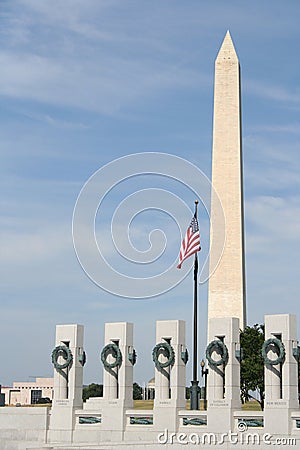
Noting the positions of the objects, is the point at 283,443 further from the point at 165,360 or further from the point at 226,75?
the point at 226,75

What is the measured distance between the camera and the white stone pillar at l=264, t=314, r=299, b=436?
1369 inches

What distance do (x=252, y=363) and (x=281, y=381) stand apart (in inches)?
774

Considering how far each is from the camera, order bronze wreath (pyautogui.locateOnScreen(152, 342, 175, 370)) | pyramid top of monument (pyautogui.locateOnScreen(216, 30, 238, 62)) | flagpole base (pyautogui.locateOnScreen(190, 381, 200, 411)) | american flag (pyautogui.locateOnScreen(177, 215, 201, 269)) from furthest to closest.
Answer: pyramid top of monument (pyautogui.locateOnScreen(216, 30, 238, 62))
american flag (pyautogui.locateOnScreen(177, 215, 201, 269))
flagpole base (pyautogui.locateOnScreen(190, 381, 200, 411))
bronze wreath (pyautogui.locateOnScreen(152, 342, 175, 370))

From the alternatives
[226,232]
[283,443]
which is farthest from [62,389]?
[226,232]

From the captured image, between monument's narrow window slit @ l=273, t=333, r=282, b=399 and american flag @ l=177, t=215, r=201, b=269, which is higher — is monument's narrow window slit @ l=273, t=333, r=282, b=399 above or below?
below

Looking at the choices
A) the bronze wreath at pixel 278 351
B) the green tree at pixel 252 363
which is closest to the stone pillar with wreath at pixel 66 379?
the bronze wreath at pixel 278 351

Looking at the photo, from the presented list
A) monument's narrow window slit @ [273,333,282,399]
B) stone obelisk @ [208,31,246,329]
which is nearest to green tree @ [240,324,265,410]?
stone obelisk @ [208,31,246,329]

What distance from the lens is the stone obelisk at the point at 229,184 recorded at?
2272 inches

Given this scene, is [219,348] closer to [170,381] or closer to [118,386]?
[170,381]

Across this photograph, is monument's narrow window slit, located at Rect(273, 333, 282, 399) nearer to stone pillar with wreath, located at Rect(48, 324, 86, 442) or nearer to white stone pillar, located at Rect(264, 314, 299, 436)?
white stone pillar, located at Rect(264, 314, 299, 436)

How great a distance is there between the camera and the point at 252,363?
182ft

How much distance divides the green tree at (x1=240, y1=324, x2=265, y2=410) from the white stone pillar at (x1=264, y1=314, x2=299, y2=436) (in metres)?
19.2

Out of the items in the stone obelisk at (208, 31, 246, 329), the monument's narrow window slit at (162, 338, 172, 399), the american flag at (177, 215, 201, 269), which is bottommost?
the monument's narrow window slit at (162, 338, 172, 399)

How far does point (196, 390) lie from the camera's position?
1596 inches
